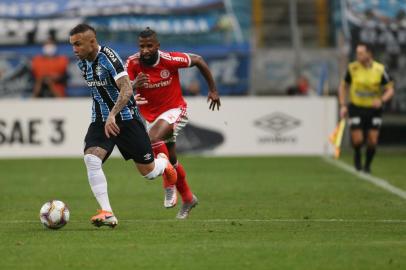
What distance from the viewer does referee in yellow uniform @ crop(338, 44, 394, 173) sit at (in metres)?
18.7

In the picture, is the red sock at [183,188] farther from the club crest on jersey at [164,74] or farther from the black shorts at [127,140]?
the black shorts at [127,140]

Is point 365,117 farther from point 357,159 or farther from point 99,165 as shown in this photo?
point 99,165

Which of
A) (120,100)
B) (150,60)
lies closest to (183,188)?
(150,60)

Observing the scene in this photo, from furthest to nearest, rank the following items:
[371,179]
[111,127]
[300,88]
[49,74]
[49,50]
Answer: [49,50] < [49,74] < [300,88] < [371,179] < [111,127]

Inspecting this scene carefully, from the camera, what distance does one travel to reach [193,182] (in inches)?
672

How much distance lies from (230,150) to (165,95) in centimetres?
1177

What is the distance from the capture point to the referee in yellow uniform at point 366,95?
18688mm

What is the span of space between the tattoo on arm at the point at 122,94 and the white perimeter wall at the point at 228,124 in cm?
1342

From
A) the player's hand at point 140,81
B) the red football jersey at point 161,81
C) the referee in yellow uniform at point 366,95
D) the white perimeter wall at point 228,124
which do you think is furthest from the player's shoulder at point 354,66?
the player's hand at point 140,81

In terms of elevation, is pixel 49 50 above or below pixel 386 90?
below

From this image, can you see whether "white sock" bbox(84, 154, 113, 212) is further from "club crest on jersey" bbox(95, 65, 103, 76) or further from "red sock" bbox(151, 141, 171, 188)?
"red sock" bbox(151, 141, 171, 188)

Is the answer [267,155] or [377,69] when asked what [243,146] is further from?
[377,69]

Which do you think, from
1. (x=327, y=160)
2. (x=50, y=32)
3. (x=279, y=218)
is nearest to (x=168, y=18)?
(x=50, y=32)

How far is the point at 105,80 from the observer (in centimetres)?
1035
